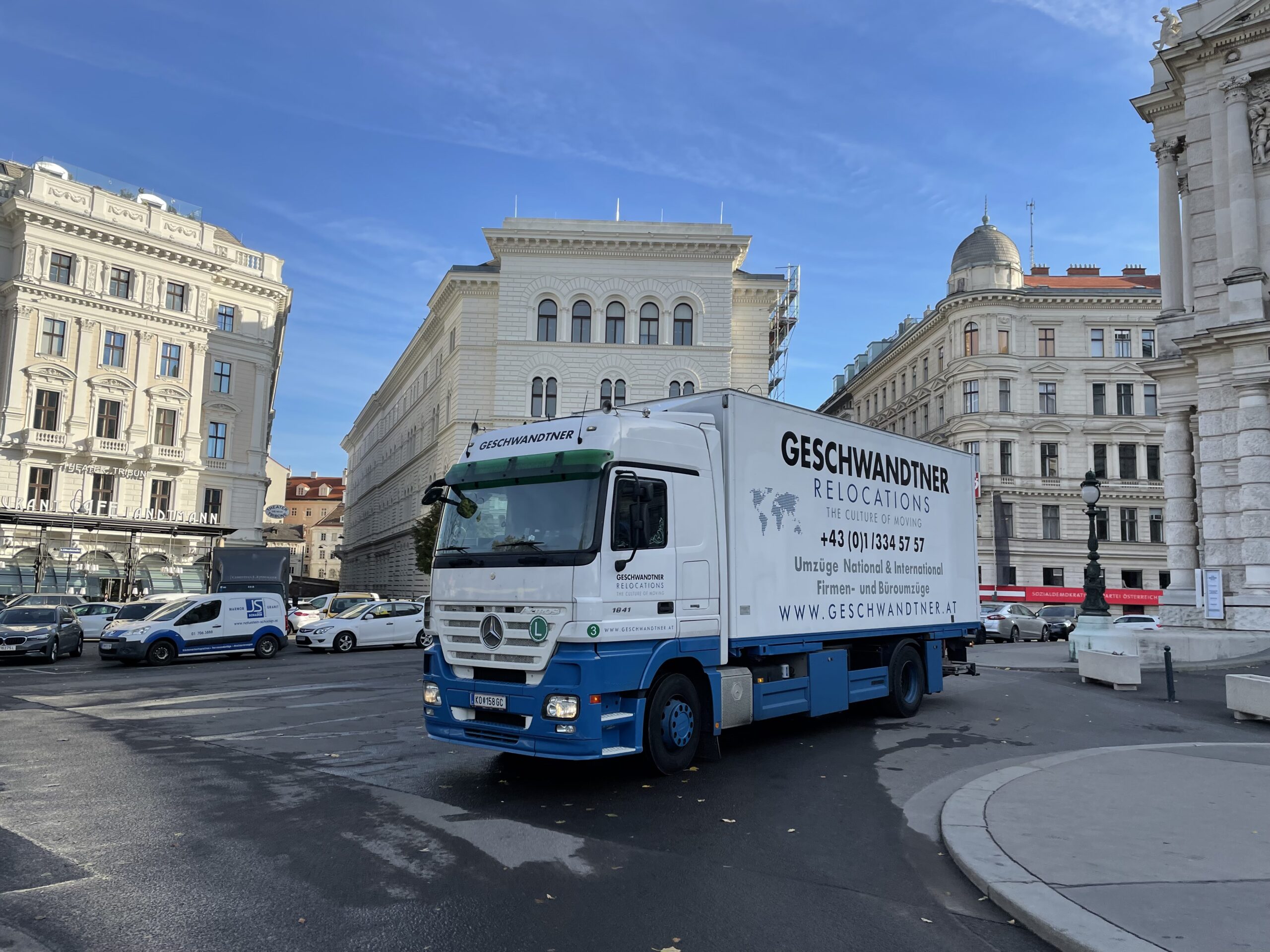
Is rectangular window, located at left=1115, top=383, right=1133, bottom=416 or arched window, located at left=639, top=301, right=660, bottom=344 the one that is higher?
arched window, located at left=639, top=301, right=660, bottom=344

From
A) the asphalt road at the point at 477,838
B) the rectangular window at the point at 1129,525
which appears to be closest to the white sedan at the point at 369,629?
the asphalt road at the point at 477,838

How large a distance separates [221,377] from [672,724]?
5218 centimetres

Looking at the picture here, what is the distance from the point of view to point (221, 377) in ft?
176

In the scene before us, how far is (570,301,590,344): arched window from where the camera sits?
160ft

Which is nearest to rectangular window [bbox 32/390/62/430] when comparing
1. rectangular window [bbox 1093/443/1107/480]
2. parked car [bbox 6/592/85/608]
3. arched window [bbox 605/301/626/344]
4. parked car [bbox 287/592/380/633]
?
parked car [bbox 287/592/380/633]

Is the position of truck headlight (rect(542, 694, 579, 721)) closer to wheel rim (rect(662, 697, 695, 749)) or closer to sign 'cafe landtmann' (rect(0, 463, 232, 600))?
wheel rim (rect(662, 697, 695, 749))

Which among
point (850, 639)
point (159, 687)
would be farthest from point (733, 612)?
point (159, 687)

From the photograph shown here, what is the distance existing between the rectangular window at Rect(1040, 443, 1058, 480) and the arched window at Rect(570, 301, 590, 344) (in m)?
30.3

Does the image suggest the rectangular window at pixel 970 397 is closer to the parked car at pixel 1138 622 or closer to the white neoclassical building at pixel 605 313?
the white neoclassical building at pixel 605 313

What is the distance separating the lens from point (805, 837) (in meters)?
6.84

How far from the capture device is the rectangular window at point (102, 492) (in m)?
46.1

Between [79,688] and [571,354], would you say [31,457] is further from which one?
[79,688]

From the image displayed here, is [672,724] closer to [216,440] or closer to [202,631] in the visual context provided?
[202,631]

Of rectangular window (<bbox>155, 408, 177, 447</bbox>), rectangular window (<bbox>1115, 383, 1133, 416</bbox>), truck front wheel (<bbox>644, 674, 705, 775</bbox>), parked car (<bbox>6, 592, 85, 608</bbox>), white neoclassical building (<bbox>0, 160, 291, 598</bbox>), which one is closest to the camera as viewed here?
truck front wheel (<bbox>644, 674, 705, 775</bbox>)
